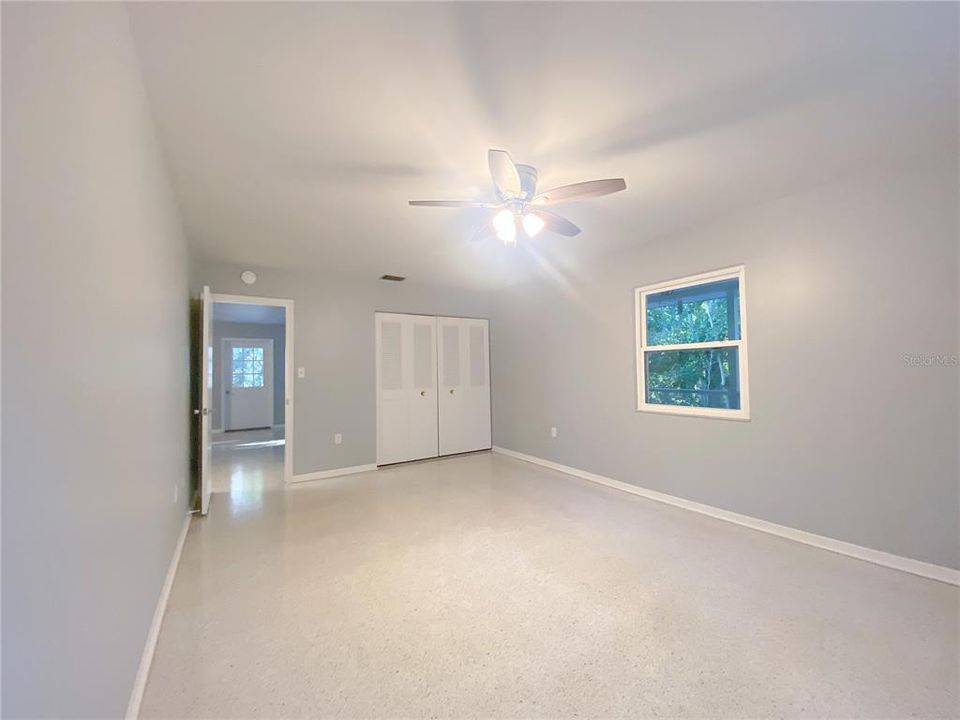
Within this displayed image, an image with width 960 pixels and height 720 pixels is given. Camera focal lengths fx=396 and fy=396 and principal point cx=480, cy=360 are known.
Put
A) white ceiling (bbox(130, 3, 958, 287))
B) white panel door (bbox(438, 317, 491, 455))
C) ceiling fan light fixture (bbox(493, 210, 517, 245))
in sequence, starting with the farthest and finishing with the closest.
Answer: white panel door (bbox(438, 317, 491, 455)), ceiling fan light fixture (bbox(493, 210, 517, 245)), white ceiling (bbox(130, 3, 958, 287))

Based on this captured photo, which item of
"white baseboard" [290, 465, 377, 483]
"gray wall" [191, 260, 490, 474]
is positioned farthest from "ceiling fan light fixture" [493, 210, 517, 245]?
"white baseboard" [290, 465, 377, 483]

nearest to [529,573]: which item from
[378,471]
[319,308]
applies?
[378,471]

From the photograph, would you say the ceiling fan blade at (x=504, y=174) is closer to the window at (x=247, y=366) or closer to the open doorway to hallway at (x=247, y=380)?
the open doorway to hallway at (x=247, y=380)

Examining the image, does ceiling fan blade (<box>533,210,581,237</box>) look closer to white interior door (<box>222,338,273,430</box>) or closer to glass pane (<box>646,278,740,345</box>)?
glass pane (<box>646,278,740,345</box>)

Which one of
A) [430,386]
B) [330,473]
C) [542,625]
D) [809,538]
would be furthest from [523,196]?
[330,473]

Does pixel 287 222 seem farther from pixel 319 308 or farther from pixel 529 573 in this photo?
pixel 529 573

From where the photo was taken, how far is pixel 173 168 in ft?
7.27

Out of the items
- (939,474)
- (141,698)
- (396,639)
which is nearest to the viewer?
(141,698)

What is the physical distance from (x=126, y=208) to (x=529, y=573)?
2.53 m

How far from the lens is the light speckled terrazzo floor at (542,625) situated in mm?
1440

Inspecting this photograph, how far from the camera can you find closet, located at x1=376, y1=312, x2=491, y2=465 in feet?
16.1

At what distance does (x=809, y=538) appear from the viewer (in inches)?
103

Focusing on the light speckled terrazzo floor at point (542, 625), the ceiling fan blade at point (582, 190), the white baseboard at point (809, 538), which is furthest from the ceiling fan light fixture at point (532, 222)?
the white baseboard at point (809, 538)

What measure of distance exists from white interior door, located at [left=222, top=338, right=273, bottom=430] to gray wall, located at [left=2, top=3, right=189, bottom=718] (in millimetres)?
7144
